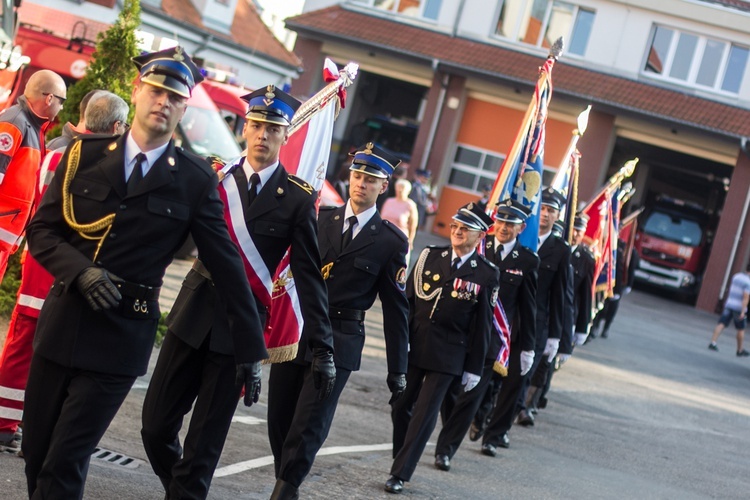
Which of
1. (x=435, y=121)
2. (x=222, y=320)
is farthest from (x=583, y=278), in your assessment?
(x=435, y=121)

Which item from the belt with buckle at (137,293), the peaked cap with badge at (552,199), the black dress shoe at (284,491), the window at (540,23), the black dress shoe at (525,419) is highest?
the window at (540,23)

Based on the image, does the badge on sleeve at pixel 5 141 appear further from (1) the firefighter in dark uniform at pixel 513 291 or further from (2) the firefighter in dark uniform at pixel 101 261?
(1) the firefighter in dark uniform at pixel 513 291

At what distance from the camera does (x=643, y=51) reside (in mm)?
38281

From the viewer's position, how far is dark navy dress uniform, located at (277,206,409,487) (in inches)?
288

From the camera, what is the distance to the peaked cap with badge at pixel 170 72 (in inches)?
199

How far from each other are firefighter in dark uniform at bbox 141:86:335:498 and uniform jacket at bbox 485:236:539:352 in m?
4.60

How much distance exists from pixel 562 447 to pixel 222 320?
729 centimetres

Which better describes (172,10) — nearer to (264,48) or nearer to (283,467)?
(264,48)

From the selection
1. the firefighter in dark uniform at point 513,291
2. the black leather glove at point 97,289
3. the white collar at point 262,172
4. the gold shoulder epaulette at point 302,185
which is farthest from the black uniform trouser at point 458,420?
the black leather glove at point 97,289

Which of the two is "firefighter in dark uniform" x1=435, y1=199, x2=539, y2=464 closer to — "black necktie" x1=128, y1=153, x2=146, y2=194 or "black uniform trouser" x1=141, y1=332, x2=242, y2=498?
"black uniform trouser" x1=141, y1=332, x2=242, y2=498

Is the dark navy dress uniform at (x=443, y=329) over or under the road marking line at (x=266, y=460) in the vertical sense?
over

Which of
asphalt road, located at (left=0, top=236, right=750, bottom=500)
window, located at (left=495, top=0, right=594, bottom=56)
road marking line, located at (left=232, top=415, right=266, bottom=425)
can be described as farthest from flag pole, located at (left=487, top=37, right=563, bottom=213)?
window, located at (left=495, top=0, right=594, bottom=56)

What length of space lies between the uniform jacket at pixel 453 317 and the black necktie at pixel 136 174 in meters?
4.78

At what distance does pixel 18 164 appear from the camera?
25.3 ft
